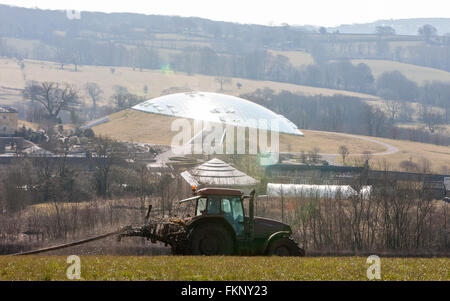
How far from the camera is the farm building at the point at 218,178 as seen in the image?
5584 centimetres

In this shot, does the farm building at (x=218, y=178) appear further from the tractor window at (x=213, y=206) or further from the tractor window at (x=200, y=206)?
the tractor window at (x=213, y=206)

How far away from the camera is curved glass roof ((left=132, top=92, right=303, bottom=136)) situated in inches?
4060

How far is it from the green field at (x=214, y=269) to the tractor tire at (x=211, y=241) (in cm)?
150

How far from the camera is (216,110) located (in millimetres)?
105938

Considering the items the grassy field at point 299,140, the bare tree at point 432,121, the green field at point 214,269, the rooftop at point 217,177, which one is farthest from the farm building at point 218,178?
the bare tree at point 432,121

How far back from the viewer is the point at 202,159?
75.1 metres

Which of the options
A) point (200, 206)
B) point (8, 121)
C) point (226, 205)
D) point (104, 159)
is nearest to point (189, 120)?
point (8, 121)

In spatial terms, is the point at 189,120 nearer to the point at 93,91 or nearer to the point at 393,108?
the point at 93,91

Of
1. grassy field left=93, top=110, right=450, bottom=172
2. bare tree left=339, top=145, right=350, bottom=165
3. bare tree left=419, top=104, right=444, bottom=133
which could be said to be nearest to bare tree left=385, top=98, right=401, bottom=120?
bare tree left=419, top=104, right=444, bottom=133

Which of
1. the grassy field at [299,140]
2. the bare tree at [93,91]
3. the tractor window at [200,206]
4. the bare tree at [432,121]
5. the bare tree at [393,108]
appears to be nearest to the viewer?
the tractor window at [200,206]

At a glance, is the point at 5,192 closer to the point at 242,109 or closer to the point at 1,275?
the point at 1,275

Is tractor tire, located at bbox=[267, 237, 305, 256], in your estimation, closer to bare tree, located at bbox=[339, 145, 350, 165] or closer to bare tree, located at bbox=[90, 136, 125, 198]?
bare tree, located at bbox=[90, 136, 125, 198]

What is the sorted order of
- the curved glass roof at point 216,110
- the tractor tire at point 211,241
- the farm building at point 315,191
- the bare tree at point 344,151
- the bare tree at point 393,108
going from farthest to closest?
the bare tree at point 393,108 → the curved glass roof at point 216,110 → the bare tree at point 344,151 → the farm building at point 315,191 → the tractor tire at point 211,241
